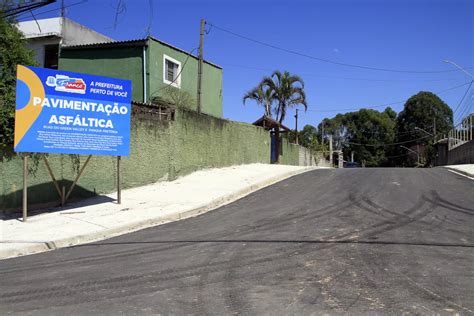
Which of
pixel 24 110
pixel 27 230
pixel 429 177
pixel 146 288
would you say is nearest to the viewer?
pixel 146 288

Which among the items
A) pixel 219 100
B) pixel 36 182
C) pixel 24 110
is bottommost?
pixel 36 182

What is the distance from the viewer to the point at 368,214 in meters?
10.6

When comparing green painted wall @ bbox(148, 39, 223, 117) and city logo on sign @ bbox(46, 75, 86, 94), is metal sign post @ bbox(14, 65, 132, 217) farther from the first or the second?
green painted wall @ bbox(148, 39, 223, 117)

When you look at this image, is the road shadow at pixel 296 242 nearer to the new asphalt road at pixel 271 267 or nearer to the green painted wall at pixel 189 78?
the new asphalt road at pixel 271 267

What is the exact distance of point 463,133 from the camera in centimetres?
3400

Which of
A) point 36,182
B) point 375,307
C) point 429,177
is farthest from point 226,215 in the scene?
point 429,177

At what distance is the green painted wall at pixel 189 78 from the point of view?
2200cm

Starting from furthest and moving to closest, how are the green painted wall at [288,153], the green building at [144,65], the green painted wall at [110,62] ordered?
the green painted wall at [288,153], the green painted wall at [110,62], the green building at [144,65]

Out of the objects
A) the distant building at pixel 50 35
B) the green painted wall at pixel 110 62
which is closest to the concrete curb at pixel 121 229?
the green painted wall at pixel 110 62

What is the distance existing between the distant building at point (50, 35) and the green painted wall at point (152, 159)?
951 centimetres

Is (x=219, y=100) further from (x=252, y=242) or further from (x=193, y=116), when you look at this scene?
(x=252, y=242)

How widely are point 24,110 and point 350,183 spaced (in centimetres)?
1071

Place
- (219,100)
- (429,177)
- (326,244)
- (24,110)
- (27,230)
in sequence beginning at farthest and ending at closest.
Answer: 1. (219,100)
2. (429,177)
3. (24,110)
4. (27,230)
5. (326,244)

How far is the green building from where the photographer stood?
21797 mm
